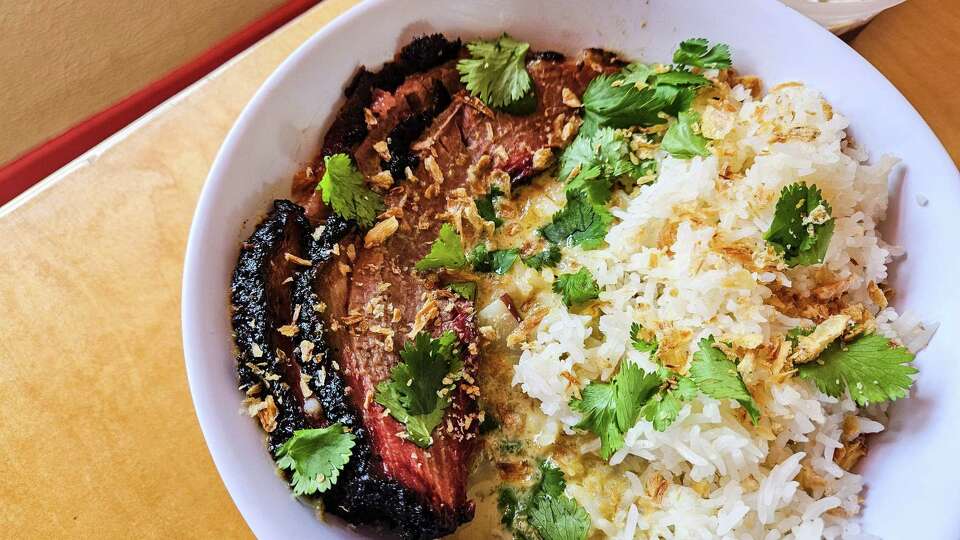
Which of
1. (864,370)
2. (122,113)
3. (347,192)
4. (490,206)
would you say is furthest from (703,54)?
(122,113)

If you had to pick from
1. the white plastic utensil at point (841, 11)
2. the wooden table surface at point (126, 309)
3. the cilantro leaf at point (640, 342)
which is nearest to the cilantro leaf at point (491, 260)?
the cilantro leaf at point (640, 342)

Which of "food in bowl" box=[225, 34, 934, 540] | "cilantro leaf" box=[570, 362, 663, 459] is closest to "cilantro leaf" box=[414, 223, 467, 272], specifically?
"food in bowl" box=[225, 34, 934, 540]

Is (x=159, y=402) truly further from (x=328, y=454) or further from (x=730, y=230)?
(x=730, y=230)

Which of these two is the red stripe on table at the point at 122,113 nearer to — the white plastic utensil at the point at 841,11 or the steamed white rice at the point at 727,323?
the steamed white rice at the point at 727,323

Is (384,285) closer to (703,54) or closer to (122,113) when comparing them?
(703,54)

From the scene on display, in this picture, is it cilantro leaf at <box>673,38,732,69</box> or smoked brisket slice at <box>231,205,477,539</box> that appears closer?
smoked brisket slice at <box>231,205,477,539</box>

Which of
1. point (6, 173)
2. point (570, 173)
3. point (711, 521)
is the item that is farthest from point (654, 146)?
point (6, 173)

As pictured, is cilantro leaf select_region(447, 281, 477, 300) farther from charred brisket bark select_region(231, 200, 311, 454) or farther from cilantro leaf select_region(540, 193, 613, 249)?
charred brisket bark select_region(231, 200, 311, 454)
